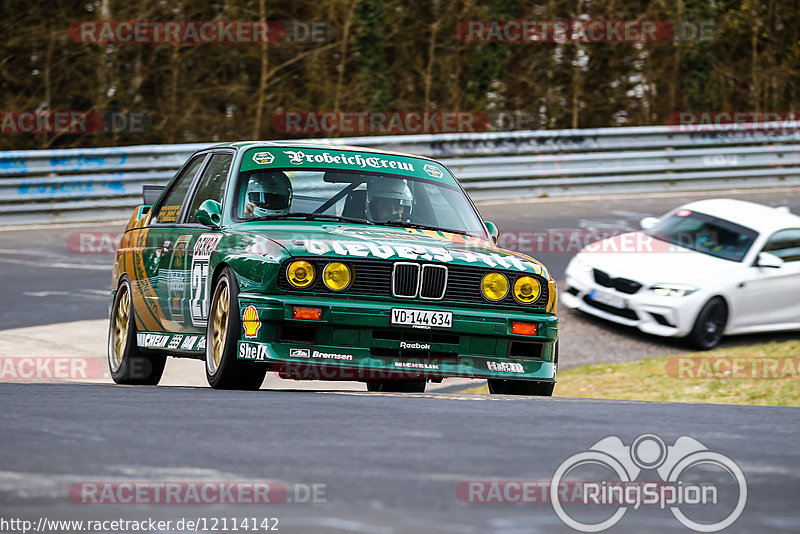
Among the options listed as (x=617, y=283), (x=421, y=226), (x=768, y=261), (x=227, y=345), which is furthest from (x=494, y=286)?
(x=768, y=261)

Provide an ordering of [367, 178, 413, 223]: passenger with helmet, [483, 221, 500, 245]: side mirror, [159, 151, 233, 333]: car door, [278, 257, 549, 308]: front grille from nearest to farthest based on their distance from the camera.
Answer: [278, 257, 549, 308]: front grille < [159, 151, 233, 333]: car door < [367, 178, 413, 223]: passenger with helmet < [483, 221, 500, 245]: side mirror

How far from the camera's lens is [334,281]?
21.0ft

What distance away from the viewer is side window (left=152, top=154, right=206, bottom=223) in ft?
26.8

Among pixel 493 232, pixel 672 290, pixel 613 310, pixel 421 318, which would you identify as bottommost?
pixel 613 310

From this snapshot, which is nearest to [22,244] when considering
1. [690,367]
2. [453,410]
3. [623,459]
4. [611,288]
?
[611,288]

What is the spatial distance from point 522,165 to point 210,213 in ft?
42.4

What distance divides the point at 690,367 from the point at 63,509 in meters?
8.63

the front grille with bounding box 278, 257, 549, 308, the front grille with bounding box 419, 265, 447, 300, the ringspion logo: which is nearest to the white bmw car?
the front grille with bounding box 278, 257, 549, 308

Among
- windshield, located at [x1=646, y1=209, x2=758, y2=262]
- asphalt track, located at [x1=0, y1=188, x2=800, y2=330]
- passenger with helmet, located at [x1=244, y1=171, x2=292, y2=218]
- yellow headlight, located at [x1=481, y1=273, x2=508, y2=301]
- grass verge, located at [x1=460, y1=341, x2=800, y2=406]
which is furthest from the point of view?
windshield, located at [x1=646, y1=209, x2=758, y2=262]

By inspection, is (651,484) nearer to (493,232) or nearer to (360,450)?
(360,450)

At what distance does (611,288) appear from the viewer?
1188 cm

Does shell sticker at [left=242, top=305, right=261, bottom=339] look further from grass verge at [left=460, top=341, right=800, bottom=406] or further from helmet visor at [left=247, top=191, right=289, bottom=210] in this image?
grass verge at [left=460, top=341, right=800, bottom=406]

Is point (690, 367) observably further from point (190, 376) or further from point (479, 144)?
point (479, 144)

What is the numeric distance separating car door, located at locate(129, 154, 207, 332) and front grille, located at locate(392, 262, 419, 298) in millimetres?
1830
